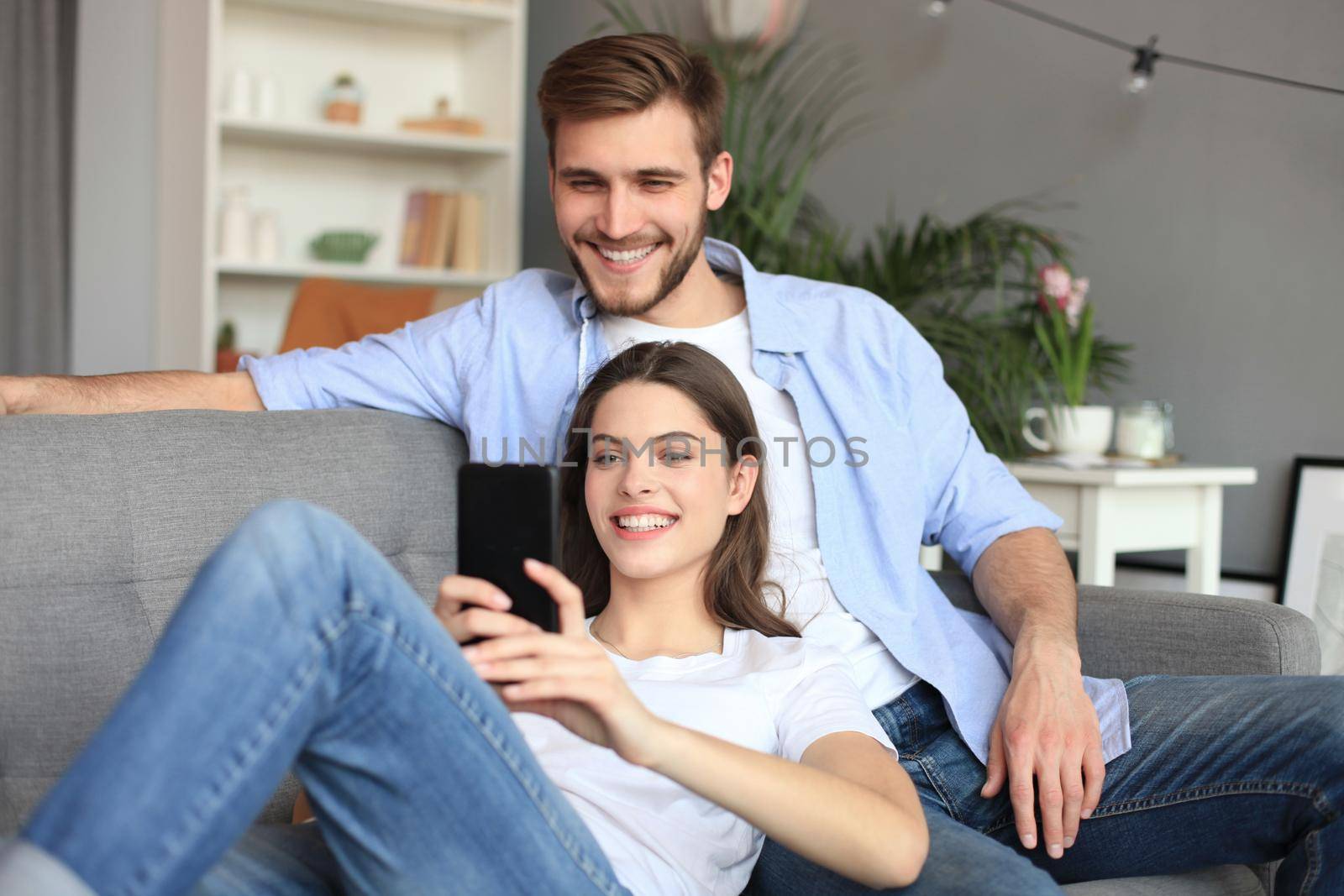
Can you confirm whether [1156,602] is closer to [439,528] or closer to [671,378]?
[671,378]

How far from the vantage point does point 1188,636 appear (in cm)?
148

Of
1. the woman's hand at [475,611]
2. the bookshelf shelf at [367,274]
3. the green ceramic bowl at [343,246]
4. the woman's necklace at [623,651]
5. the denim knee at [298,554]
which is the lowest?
the woman's necklace at [623,651]

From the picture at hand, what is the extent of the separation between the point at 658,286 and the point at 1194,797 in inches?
34.2

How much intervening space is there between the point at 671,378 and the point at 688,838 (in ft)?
1.64

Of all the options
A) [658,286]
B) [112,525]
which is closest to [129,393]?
[112,525]

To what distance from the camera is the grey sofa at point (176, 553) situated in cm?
122

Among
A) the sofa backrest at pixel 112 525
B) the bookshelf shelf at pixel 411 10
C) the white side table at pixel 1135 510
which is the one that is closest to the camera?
the sofa backrest at pixel 112 525

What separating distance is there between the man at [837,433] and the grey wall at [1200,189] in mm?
1206

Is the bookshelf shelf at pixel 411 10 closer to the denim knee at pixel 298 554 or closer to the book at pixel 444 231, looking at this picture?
the book at pixel 444 231

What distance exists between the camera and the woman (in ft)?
2.54

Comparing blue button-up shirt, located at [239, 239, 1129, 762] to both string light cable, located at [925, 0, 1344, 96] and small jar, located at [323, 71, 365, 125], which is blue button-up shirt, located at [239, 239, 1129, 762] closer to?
string light cable, located at [925, 0, 1344, 96]

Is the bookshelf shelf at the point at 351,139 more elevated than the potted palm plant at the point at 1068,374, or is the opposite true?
the bookshelf shelf at the point at 351,139

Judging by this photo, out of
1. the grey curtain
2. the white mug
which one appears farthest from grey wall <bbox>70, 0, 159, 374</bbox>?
the white mug

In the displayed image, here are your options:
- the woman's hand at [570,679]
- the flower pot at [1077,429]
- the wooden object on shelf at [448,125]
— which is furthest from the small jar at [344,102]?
the woman's hand at [570,679]
